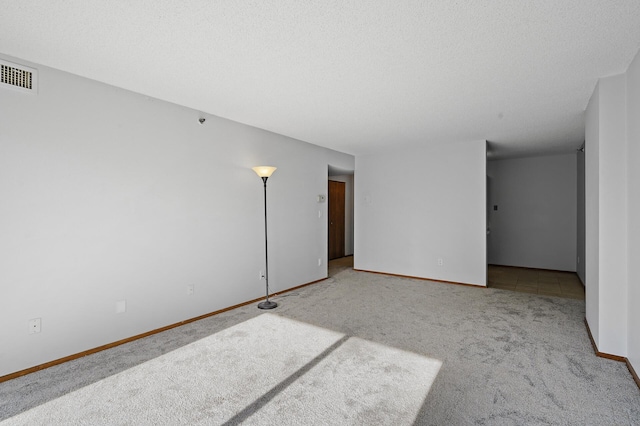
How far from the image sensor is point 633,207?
2447mm

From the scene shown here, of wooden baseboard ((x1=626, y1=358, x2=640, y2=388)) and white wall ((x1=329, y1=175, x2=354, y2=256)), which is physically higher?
white wall ((x1=329, y1=175, x2=354, y2=256))

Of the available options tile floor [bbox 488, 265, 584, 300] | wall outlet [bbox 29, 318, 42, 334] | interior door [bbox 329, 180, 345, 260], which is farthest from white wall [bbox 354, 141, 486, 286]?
wall outlet [bbox 29, 318, 42, 334]

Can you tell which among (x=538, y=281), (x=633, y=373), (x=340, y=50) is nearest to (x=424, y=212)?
(x=538, y=281)

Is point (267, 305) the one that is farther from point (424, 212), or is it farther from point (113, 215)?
point (424, 212)

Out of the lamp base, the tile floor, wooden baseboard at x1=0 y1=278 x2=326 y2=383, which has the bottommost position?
wooden baseboard at x1=0 y1=278 x2=326 y2=383

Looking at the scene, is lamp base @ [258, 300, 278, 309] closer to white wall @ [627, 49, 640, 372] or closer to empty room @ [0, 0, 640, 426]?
empty room @ [0, 0, 640, 426]

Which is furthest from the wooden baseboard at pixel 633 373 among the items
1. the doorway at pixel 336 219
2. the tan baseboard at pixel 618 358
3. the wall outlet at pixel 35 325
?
the doorway at pixel 336 219

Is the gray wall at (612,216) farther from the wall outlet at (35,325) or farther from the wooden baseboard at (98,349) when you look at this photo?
the wall outlet at (35,325)

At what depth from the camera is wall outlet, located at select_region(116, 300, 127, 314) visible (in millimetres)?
2988

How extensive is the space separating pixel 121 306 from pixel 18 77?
6.77ft

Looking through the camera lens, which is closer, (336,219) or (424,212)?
(424,212)

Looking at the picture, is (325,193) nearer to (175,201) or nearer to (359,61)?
(175,201)

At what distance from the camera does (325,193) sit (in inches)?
229

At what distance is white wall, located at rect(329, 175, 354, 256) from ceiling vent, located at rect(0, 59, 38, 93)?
6030mm
